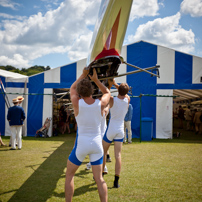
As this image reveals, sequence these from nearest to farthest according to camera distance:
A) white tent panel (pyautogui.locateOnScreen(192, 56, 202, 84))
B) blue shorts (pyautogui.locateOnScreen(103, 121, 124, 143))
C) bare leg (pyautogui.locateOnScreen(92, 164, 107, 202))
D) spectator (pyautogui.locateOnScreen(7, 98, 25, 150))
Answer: bare leg (pyautogui.locateOnScreen(92, 164, 107, 202)) → blue shorts (pyautogui.locateOnScreen(103, 121, 124, 143)) → spectator (pyautogui.locateOnScreen(7, 98, 25, 150)) → white tent panel (pyautogui.locateOnScreen(192, 56, 202, 84))

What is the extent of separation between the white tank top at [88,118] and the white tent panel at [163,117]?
805 cm

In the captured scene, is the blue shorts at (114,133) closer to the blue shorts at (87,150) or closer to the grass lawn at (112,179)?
the grass lawn at (112,179)

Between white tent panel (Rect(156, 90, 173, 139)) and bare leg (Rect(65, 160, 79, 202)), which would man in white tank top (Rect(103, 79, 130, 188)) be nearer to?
bare leg (Rect(65, 160, 79, 202))

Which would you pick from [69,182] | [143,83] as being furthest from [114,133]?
[143,83]

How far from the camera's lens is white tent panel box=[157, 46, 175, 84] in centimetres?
984

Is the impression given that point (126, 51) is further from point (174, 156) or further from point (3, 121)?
point (3, 121)

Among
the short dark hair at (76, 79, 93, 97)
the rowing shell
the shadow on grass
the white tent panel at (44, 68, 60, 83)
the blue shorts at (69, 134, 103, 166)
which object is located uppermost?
the white tent panel at (44, 68, 60, 83)

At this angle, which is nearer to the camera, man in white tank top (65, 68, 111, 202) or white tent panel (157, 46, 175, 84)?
man in white tank top (65, 68, 111, 202)

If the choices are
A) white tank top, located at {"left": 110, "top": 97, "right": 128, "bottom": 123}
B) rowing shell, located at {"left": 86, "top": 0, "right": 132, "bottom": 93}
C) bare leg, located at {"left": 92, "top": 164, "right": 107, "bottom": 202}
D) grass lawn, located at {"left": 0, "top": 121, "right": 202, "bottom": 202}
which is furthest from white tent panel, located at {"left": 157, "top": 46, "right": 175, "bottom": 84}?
bare leg, located at {"left": 92, "top": 164, "right": 107, "bottom": 202}

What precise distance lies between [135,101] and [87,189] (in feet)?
22.8

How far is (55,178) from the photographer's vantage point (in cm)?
399

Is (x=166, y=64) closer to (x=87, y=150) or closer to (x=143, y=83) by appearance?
(x=143, y=83)

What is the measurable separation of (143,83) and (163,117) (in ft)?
6.37

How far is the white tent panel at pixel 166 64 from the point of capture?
32.3 feet
